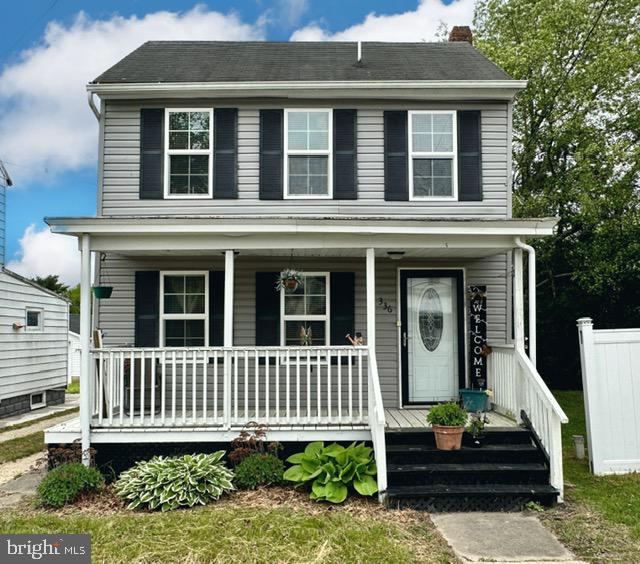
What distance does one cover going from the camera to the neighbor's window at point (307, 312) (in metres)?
7.99

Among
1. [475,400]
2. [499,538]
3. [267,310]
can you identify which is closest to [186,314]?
[267,310]

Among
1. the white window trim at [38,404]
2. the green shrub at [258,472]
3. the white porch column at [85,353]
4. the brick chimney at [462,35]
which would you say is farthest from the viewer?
the white window trim at [38,404]

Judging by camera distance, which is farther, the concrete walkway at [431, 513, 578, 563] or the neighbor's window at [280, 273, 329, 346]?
the neighbor's window at [280, 273, 329, 346]

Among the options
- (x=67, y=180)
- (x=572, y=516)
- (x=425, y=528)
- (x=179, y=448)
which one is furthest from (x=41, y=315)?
(x=572, y=516)

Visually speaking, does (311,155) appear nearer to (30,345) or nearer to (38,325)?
(30,345)

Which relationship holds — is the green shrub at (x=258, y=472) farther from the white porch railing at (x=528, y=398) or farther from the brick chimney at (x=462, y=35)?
the brick chimney at (x=462, y=35)

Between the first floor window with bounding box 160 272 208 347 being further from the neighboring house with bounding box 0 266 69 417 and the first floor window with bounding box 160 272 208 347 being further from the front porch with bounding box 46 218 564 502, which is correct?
the neighboring house with bounding box 0 266 69 417

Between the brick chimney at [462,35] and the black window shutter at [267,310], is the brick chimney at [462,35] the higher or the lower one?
the higher one

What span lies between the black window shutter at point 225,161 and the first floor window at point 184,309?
4.22 ft

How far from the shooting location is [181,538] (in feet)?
15.0

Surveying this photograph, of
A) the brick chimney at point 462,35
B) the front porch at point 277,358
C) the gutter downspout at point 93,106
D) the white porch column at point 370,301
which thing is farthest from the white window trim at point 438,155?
the gutter downspout at point 93,106

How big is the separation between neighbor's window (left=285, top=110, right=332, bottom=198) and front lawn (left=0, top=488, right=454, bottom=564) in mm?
4401

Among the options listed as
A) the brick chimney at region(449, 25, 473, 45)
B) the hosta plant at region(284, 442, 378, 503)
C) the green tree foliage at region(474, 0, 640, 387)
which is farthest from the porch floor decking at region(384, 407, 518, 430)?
the brick chimney at region(449, 25, 473, 45)

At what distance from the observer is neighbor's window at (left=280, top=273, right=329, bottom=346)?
7992 millimetres
